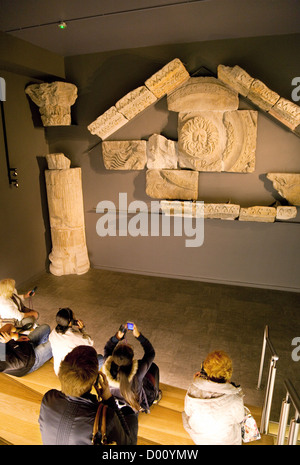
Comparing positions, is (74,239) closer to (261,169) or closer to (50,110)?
(50,110)

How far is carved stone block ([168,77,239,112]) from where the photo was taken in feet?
15.8

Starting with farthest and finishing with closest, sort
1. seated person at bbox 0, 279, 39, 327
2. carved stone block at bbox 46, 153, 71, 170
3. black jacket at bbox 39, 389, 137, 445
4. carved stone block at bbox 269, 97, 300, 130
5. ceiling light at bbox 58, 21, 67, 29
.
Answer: carved stone block at bbox 46, 153, 71, 170
carved stone block at bbox 269, 97, 300, 130
ceiling light at bbox 58, 21, 67, 29
seated person at bbox 0, 279, 39, 327
black jacket at bbox 39, 389, 137, 445

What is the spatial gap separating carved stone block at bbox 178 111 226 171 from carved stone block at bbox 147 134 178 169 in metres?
0.15

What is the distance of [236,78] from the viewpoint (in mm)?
4551

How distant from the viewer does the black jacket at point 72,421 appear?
175cm

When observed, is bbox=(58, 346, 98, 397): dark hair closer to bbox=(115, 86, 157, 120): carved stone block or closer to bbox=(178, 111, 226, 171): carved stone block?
bbox=(178, 111, 226, 171): carved stone block

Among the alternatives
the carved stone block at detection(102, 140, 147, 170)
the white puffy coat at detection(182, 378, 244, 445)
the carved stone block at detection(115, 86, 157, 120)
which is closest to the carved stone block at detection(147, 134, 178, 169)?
the carved stone block at detection(102, 140, 147, 170)

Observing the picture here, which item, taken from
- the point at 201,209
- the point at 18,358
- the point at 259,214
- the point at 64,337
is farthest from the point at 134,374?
the point at 259,214

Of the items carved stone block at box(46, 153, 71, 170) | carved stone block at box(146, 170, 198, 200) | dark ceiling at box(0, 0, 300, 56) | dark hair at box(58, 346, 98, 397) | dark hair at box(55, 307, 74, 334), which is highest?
dark ceiling at box(0, 0, 300, 56)

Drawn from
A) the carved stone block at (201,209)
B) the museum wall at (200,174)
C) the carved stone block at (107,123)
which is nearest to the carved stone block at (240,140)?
the museum wall at (200,174)

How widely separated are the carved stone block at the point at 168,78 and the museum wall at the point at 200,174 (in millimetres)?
250

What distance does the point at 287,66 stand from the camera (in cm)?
459

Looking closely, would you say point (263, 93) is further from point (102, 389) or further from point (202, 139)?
point (102, 389)

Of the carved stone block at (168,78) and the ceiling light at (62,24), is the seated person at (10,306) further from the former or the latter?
the carved stone block at (168,78)
